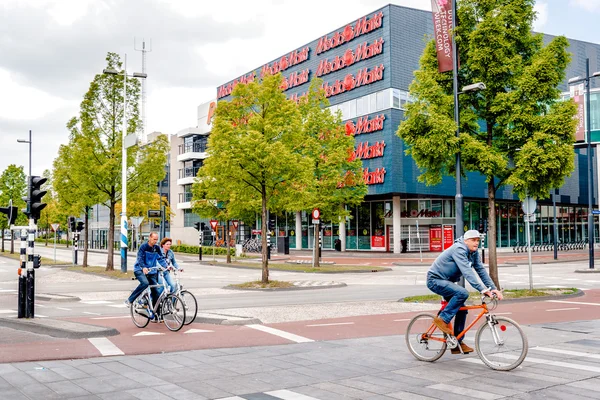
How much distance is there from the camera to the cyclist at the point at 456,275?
778cm

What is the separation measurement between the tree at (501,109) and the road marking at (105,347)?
11.1 metres

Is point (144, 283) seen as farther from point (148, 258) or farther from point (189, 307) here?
point (189, 307)

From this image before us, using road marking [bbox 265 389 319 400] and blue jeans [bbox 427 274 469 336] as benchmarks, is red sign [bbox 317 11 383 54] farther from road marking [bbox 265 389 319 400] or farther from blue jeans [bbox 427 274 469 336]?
→ road marking [bbox 265 389 319 400]

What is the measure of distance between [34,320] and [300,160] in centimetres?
1208

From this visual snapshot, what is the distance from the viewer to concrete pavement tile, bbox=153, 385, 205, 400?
20.3 feet

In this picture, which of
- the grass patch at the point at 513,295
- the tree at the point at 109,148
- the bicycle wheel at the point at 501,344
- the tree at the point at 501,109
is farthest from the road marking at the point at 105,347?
the tree at the point at 109,148

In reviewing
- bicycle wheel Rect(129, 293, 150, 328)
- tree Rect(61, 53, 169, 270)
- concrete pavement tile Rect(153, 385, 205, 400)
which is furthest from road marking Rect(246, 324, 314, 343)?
tree Rect(61, 53, 169, 270)

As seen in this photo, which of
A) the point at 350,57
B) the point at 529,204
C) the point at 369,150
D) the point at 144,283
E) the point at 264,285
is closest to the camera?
the point at 144,283

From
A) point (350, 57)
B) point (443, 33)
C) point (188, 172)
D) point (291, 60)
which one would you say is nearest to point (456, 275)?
point (443, 33)

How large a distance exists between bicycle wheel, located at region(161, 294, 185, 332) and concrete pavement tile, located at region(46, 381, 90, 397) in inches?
171

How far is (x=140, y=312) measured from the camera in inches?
462

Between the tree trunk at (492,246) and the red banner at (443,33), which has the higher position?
the red banner at (443,33)

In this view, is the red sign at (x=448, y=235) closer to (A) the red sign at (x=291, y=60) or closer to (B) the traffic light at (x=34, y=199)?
(A) the red sign at (x=291, y=60)

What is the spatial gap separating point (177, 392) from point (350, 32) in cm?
4974
